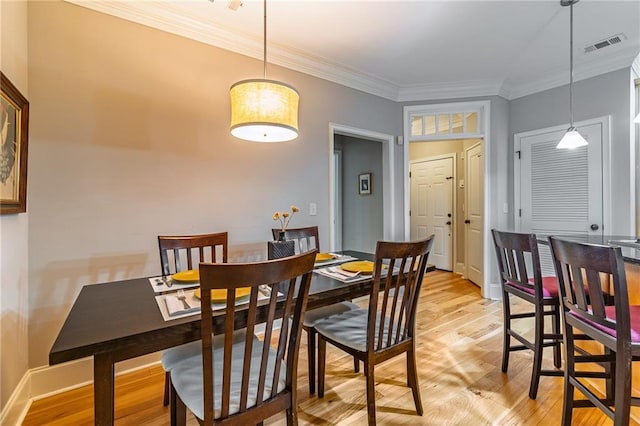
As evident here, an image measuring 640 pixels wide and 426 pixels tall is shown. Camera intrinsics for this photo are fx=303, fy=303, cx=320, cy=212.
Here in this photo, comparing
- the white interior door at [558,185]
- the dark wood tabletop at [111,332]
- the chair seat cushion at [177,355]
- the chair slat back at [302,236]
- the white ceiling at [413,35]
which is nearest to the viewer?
the dark wood tabletop at [111,332]

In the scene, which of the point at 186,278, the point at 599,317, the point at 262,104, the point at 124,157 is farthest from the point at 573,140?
the point at 124,157

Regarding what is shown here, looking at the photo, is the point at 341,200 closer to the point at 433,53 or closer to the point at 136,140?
the point at 433,53

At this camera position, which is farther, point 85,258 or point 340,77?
point 340,77

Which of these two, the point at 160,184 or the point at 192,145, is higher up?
the point at 192,145

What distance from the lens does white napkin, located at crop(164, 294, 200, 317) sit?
1.13 meters

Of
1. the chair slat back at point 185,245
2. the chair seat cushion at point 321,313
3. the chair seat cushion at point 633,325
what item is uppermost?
the chair slat back at point 185,245

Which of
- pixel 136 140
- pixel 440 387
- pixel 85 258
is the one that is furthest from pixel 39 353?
pixel 440 387

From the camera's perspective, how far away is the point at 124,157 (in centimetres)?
218

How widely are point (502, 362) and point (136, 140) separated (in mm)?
3092

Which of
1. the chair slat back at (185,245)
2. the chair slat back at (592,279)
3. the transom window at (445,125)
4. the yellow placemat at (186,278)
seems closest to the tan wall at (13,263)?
the chair slat back at (185,245)

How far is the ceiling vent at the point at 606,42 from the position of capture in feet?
9.08

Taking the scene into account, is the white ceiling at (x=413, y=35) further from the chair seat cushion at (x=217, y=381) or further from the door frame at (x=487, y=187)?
the chair seat cushion at (x=217, y=381)

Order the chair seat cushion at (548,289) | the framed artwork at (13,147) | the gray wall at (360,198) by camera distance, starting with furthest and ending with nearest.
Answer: the gray wall at (360,198)
the chair seat cushion at (548,289)
the framed artwork at (13,147)

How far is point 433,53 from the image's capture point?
3.02 m
